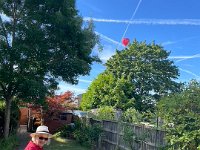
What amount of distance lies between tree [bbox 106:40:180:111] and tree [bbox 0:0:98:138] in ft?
84.8

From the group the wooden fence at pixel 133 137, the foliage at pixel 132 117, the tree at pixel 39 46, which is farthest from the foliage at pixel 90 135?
the foliage at pixel 132 117

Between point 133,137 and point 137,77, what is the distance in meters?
32.3

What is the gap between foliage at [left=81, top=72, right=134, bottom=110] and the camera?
42.0 meters

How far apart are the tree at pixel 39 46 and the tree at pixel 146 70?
1018 inches

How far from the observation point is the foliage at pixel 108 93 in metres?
42.0

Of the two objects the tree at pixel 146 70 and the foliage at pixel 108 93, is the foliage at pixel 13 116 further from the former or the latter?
the tree at pixel 146 70

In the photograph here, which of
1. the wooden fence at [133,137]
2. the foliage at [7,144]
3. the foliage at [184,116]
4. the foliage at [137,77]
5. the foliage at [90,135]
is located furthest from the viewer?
the foliage at [137,77]

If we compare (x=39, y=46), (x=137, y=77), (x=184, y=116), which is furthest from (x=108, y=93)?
(x=184, y=116)

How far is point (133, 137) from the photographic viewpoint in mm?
15000

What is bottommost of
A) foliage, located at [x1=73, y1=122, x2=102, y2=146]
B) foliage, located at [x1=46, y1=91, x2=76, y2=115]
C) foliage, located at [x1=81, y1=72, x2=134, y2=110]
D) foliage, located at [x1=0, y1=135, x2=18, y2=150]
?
foliage, located at [x1=0, y1=135, x2=18, y2=150]

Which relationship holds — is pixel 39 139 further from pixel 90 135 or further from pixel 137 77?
pixel 137 77

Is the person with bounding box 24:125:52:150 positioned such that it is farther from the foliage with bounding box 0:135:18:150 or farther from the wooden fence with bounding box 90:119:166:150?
the foliage with bounding box 0:135:18:150

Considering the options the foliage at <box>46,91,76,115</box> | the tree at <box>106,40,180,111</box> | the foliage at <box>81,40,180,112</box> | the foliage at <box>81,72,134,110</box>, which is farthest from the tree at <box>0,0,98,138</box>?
the tree at <box>106,40,180,111</box>

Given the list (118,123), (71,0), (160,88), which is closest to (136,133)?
(118,123)
